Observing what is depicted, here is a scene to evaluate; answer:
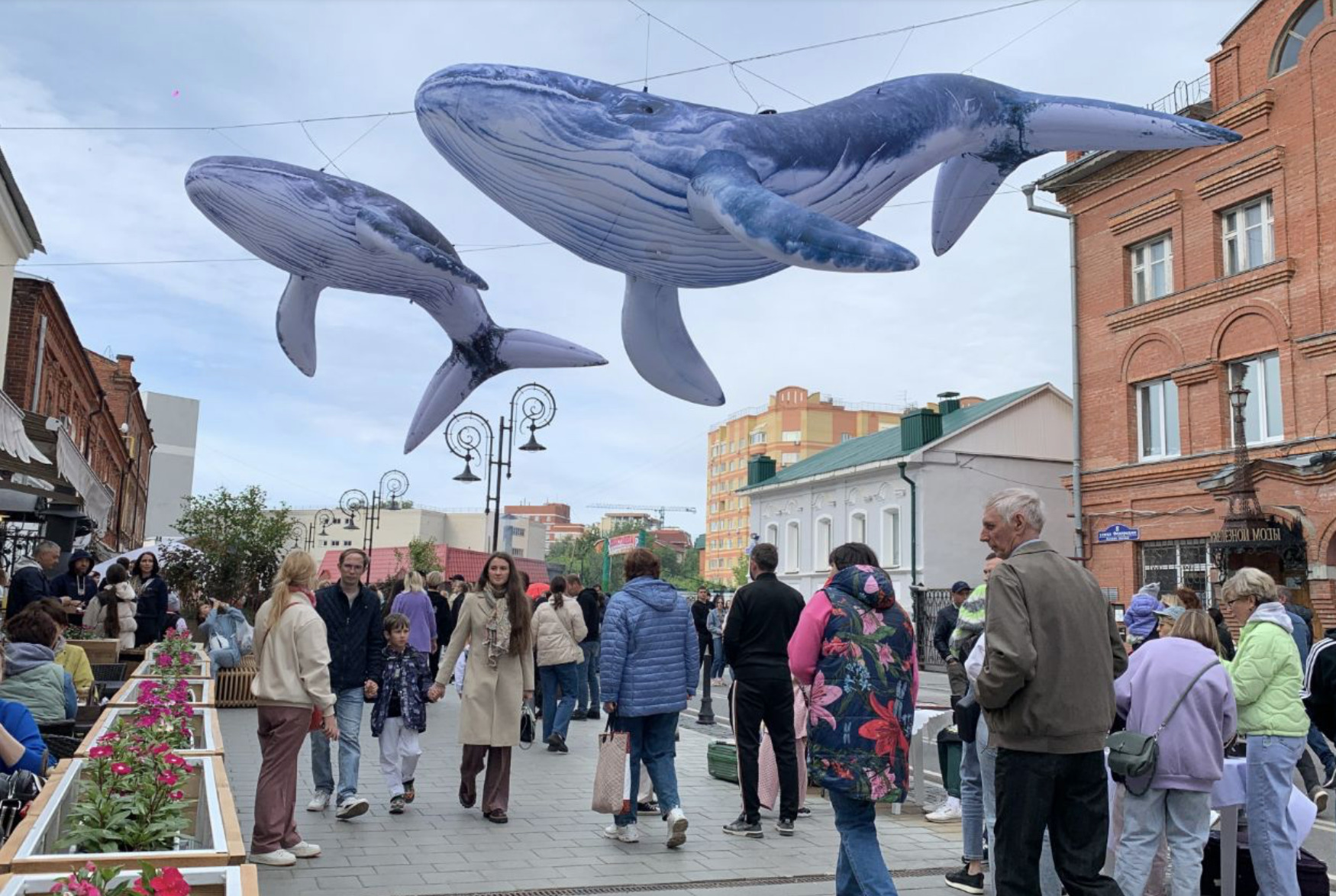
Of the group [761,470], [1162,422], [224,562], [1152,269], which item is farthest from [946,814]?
[761,470]

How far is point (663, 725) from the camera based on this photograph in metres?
7.30

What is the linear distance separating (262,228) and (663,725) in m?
4.21

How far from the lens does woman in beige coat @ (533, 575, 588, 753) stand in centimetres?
1109

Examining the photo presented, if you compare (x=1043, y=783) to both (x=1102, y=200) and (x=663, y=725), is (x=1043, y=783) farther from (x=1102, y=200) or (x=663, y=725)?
(x=1102, y=200)

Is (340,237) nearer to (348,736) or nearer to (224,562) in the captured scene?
(348,736)

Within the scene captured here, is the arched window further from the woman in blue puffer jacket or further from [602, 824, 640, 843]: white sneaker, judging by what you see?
[602, 824, 640, 843]: white sneaker

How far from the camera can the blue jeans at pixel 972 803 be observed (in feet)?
20.8

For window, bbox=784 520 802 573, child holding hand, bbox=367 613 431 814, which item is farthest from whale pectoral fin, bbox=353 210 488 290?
window, bbox=784 520 802 573

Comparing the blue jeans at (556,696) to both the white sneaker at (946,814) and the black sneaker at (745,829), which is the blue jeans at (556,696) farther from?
the white sneaker at (946,814)

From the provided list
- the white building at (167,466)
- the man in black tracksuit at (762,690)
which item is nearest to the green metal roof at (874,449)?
the man in black tracksuit at (762,690)

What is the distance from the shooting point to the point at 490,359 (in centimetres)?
A: 507

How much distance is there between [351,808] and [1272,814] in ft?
18.7

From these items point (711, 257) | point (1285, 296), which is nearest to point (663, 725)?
point (711, 257)

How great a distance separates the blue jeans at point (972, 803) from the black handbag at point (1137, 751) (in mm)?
1198
